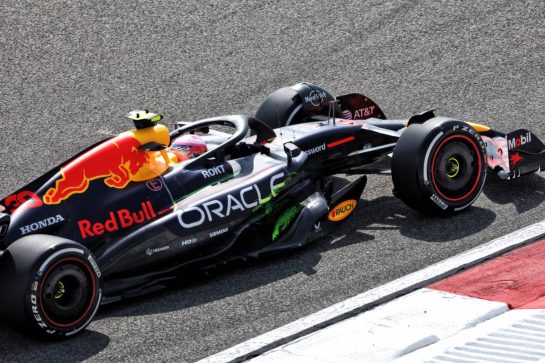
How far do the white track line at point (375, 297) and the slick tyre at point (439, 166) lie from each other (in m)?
0.61

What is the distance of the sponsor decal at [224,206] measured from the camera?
26.6 ft

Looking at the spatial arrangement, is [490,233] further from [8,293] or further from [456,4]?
[456,4]

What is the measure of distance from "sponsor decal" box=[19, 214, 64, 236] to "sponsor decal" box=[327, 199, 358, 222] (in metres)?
2.14

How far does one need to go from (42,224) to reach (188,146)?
1604 mm

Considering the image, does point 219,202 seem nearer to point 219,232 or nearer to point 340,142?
point 219,232

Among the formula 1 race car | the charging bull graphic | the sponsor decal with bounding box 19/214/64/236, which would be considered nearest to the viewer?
the formula 1 race car

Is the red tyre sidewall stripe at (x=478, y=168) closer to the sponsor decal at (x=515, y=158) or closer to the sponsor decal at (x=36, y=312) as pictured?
the sponsor decal at (x=515, y=158)

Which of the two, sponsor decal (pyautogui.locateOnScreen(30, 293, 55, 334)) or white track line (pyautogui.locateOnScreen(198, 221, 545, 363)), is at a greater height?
sponsor decal (pyautogui.locateOnScreen(30, 293, 55, 334))

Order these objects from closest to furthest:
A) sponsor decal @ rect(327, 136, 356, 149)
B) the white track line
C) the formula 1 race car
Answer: the white track line, the formula 1 race car, sponsor decal @ rect(327, 136, 356, 149)

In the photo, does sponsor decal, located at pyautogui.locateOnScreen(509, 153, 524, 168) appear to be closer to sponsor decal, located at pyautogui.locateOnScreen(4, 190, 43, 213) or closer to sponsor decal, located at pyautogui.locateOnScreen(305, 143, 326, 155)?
sponsor decal, located at pyautogui.locateOnScreen(305, 143, 326, 155)

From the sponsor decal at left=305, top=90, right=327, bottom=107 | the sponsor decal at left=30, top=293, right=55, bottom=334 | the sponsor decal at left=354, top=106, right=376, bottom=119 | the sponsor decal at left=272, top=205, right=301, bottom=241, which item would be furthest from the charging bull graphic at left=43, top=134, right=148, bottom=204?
the sponsor decal at left=354, top=106, right=376, bottom=119

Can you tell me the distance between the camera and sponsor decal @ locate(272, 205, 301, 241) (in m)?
8.46

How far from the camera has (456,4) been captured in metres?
13.9

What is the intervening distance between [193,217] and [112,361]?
1.49 metres
